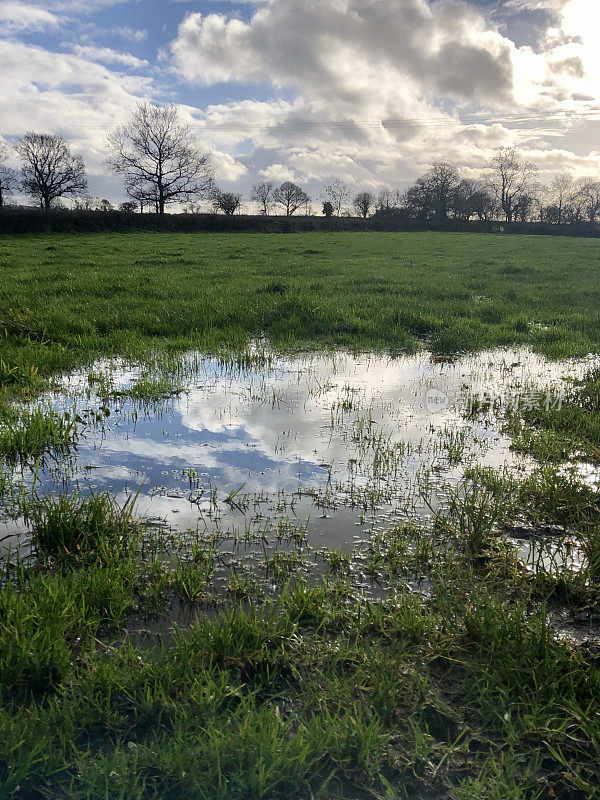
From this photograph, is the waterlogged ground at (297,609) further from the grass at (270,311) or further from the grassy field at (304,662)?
the grass at (270,311)

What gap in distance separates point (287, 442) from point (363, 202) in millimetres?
104324

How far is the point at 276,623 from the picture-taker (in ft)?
8.56

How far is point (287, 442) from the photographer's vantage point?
505 cm

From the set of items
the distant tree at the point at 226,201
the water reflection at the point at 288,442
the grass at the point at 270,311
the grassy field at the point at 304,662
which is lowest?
the grassy field at the point at 304,662

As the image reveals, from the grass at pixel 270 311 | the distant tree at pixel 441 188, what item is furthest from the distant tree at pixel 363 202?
the grass at pixel 270 311

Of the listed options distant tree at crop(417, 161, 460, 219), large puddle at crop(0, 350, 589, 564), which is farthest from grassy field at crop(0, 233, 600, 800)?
distant tree at crop(417, 161, 460, 219)

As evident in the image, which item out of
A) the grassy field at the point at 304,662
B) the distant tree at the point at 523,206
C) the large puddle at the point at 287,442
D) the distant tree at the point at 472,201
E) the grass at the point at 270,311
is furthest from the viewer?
the distant tree at the point at 523,206

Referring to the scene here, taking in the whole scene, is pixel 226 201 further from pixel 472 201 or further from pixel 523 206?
pixel 523 206

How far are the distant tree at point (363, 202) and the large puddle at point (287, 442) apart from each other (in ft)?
330

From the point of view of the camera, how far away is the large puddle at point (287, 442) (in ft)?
12.5

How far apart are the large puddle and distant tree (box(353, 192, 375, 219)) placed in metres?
101

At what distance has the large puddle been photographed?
381 cm

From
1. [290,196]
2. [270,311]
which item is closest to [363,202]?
[290,196]

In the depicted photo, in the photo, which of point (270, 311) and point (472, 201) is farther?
point (472, 201)
